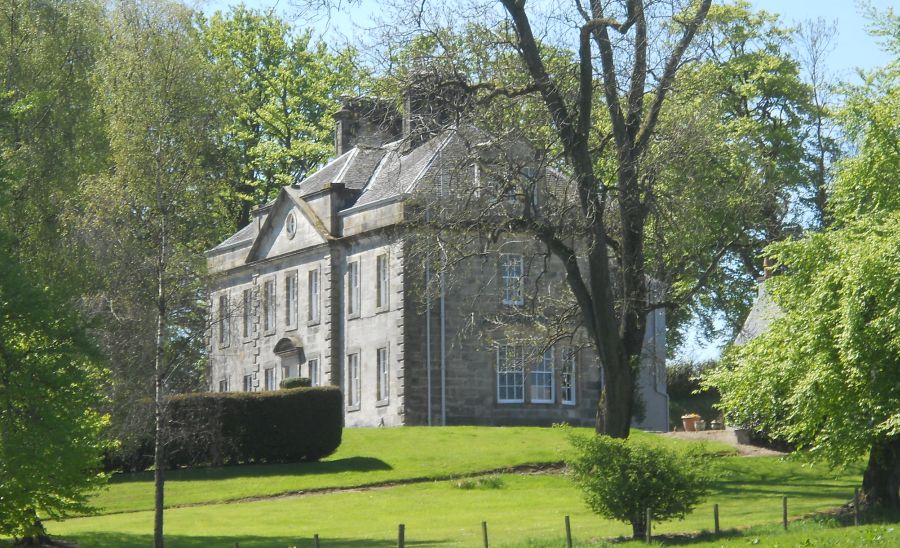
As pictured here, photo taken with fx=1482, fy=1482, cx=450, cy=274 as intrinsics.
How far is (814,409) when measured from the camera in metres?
27.2

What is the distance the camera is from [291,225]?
182 feet

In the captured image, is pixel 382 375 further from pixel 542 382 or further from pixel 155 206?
pixel 155 206

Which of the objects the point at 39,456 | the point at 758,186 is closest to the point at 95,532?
the point at 39,456

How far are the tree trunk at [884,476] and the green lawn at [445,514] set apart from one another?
1.76 m

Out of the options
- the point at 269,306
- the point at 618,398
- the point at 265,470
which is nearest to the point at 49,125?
the point at 265,470

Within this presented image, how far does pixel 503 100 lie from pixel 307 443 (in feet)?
52.6

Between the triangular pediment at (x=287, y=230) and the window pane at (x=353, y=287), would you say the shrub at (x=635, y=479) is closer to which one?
the window pane at (x=353, y=287)

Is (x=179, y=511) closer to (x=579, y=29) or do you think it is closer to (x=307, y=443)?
(x=307, y=443)

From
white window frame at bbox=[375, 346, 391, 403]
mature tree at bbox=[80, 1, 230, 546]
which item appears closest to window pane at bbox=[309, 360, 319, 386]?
white window frame at bbox=[375, 346, 391, 403]

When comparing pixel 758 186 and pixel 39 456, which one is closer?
pixel 39 456

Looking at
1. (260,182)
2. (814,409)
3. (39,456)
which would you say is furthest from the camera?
(260,182)

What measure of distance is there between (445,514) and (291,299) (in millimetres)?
24487

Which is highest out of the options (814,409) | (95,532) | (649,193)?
(649,193)

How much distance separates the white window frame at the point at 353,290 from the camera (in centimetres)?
5203
